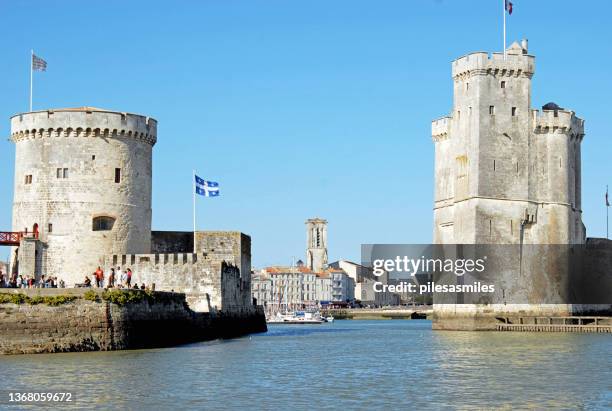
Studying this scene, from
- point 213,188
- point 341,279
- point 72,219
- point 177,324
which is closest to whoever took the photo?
point 177,324

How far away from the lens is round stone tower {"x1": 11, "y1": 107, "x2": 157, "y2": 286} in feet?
143

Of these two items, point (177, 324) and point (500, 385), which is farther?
point (177, 324)

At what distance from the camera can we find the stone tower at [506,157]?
59.4 meters

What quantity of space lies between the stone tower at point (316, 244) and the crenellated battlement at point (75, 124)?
132 m

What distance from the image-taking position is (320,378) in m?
28.6

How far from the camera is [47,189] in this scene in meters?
43.7

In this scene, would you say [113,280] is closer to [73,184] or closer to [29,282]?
[29,282]

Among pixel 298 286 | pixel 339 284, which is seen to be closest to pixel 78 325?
pixel 298 286

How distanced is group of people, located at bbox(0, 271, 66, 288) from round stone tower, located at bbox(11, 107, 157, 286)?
1052mm

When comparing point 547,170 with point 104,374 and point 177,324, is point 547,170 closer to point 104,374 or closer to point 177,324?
point 177,324

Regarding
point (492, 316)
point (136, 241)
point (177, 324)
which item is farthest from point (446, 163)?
point (177, 324)

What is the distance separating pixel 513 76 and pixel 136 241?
84.9 feet

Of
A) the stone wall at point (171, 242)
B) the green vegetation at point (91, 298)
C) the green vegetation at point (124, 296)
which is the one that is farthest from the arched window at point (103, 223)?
the green vegetation at point (124, 296)

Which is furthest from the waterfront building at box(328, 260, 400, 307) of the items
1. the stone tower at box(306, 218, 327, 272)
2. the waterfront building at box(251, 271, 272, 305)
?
the waterfront building at box(251, 271, 272, 305)
